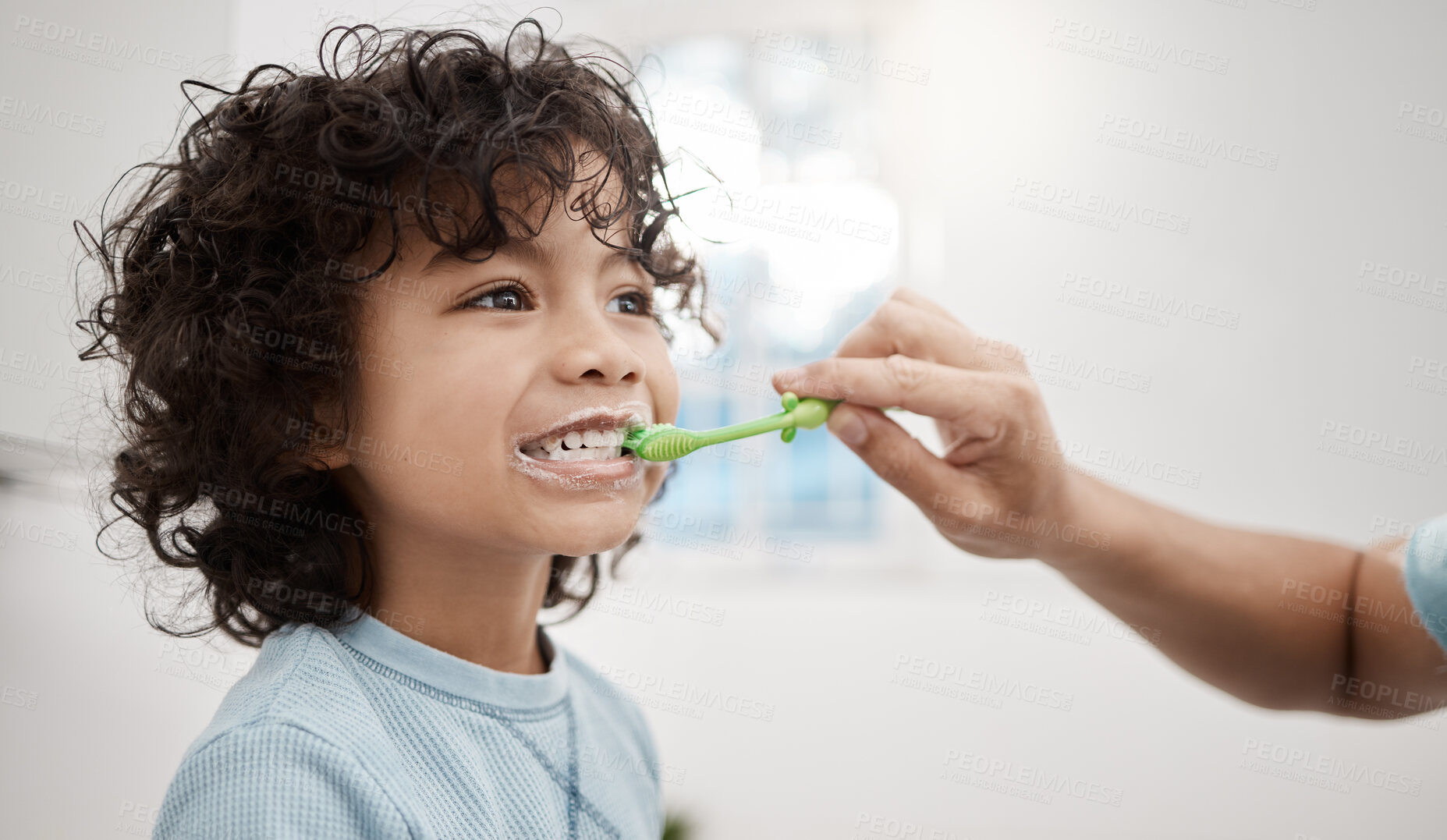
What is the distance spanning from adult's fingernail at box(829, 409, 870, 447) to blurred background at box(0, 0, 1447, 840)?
1066 millimetres

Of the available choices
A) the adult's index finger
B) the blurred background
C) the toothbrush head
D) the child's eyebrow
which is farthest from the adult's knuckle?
the blurred background

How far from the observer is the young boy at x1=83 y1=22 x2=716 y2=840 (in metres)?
0.65

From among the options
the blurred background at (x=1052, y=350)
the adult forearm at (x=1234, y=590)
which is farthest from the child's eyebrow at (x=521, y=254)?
the blurred background at (x=1052, y=350)

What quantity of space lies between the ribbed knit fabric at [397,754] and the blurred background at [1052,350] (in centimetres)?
111

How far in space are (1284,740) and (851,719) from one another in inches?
40.4

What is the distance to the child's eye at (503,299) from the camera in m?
0.66

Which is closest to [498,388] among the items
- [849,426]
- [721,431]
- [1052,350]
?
[721,431]

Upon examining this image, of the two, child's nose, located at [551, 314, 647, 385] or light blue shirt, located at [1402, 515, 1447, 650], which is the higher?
child's nose, located at [551, 314, 647, 385]

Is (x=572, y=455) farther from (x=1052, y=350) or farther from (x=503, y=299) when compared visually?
(x=1052, y=350)

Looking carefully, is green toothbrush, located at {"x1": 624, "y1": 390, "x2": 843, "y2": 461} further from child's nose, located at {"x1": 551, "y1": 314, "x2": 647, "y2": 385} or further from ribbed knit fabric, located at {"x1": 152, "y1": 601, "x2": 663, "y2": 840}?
ribbed knit fabric, located at {"x1": 152, "y1": 601, "x2": 663, "y2": 840}

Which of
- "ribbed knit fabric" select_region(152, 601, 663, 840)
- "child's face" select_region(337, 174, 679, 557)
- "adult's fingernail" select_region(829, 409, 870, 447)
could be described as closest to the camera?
"ribbed knit fabric" select_region(152, 601, 663, 840)

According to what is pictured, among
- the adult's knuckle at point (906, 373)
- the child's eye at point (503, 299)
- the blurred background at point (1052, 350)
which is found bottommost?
the blurred background at point (1052, 350)

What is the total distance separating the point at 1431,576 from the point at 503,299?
718mm

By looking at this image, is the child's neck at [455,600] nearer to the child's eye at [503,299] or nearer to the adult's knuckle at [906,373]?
the child's eye at [503,299]
